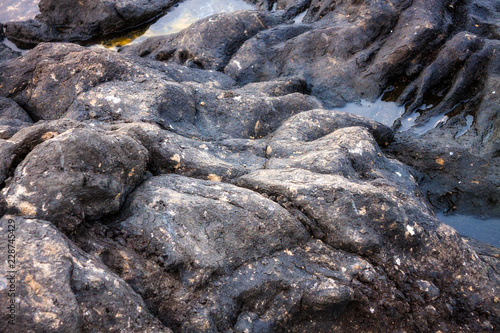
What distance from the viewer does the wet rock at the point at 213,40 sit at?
26.0 ft

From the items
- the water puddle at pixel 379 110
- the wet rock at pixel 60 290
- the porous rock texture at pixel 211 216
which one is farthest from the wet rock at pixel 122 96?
the wet rock at pixel 60 290

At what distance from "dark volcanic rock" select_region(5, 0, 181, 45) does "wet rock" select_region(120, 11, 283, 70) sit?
200 centimetres

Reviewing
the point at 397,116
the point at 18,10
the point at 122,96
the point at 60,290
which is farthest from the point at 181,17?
the point at 60,290

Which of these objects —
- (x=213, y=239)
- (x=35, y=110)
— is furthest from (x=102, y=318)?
(x=35, y=110)

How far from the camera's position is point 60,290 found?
2.38 metres

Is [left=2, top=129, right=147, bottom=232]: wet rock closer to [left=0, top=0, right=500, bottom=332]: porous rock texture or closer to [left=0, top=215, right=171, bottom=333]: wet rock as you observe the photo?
[left=0, top=0, right=500, bottom=332]: porous rock texture

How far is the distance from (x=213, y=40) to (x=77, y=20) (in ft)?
13.5

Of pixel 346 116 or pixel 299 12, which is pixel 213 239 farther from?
pixel 299 12

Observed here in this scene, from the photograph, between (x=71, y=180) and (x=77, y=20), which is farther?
(x=77, y=20)

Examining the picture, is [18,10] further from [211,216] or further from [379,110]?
[211,216]

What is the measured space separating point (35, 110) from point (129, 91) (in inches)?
64.1

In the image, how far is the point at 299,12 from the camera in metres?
9.15

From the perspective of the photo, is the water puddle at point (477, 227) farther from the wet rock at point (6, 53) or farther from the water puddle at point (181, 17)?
the wet rock at point (6, 53)

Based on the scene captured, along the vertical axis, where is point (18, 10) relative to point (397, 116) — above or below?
above
